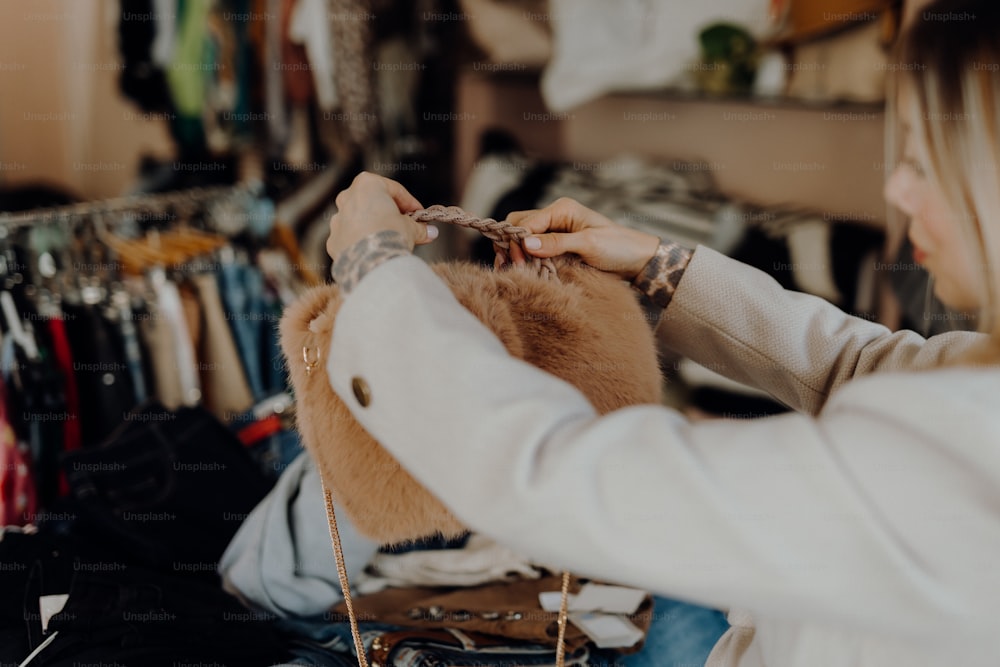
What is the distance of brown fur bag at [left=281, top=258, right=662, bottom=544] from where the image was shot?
26.6 inches

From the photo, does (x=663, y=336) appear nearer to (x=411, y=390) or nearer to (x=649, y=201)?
(x=411, y=390)

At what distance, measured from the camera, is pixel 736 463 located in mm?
539

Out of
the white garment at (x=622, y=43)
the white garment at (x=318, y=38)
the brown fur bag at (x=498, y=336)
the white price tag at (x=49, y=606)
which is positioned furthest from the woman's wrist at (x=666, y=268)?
the white garment at (x=318, y=38)

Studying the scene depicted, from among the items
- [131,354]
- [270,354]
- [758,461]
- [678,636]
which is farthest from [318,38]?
[758,461]

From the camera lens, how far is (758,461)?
0.54 meters

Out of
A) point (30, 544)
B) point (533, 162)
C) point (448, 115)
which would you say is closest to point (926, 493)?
point (30, 544)

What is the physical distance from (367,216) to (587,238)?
0.28 m

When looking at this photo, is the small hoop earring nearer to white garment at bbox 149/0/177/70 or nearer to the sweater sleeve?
the sweater sleeve

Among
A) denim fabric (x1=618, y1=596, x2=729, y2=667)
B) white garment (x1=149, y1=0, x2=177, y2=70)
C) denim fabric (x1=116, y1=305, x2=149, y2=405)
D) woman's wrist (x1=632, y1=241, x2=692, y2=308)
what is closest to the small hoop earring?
woman's wrist (x1=632, y1=241, x2=692, y2=308)

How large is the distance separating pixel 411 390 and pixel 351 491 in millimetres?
150

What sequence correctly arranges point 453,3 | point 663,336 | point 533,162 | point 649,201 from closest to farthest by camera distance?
point 663,336, point 649,201, point 533,162, point 453,3

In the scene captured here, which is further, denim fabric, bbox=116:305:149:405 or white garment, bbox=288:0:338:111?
white garment, bbox=288:0:338:111

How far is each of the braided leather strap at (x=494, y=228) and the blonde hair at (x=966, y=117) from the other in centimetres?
36

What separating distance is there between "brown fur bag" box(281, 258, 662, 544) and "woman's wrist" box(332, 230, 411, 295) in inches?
1.6
